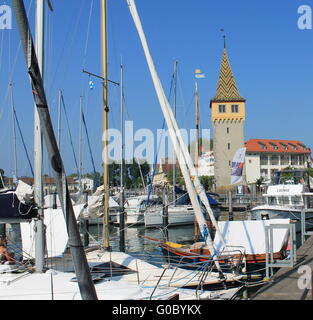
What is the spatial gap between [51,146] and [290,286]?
5.37m

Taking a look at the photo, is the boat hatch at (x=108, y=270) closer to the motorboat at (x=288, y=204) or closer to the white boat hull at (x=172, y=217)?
the motorboat at (x=288, y=204)

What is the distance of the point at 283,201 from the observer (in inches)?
1374

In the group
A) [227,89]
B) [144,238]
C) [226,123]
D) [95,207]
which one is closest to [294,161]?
[226,123]

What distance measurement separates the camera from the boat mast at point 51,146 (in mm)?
4633

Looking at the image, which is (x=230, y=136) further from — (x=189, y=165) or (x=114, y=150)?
(x=189, y=165)

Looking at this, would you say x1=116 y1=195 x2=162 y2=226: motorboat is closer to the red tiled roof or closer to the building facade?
the building facade

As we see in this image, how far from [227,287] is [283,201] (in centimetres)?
2528

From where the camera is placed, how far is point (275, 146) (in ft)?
404

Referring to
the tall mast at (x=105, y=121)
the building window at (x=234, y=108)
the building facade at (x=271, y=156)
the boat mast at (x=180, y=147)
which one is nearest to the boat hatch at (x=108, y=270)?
the boat mast at (x=180, y=147)

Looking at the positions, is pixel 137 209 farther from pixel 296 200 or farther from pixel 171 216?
pixel 296 200

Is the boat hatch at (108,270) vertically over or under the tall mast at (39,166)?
under

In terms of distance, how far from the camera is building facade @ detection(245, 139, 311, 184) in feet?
388

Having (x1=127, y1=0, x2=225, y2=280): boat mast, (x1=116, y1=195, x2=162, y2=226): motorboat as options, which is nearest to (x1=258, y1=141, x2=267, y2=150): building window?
(x1=116, y1=195, x2=162, y2=226): motorboat
